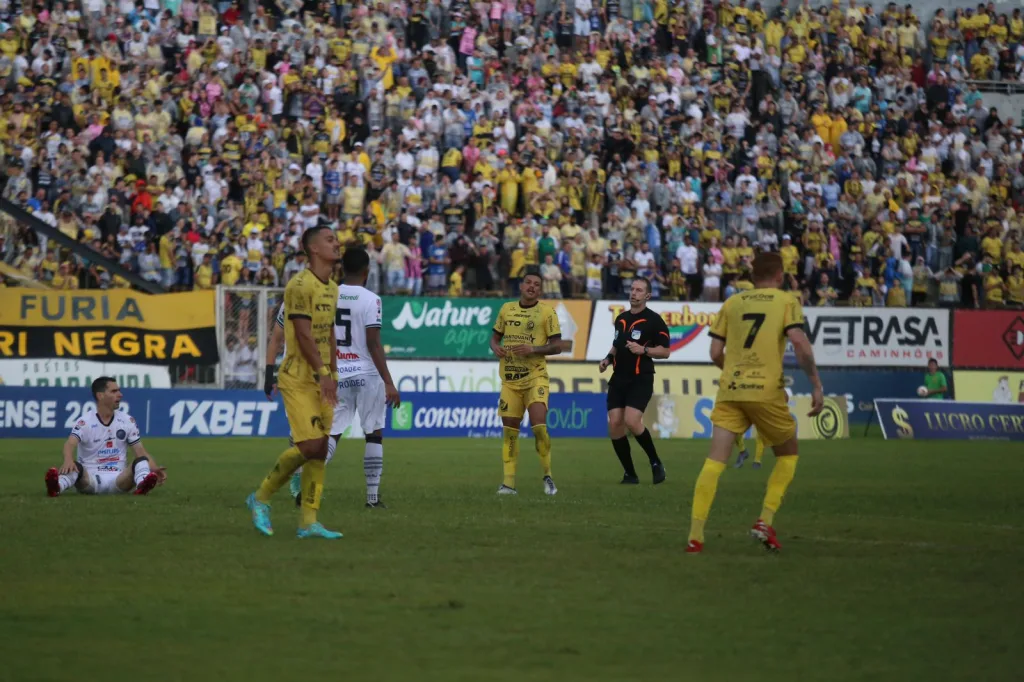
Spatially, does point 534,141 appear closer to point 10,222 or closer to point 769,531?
point 10,222

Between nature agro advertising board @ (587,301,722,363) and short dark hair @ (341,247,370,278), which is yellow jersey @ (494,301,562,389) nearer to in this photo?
short dark hair @ (341,247,370,278)

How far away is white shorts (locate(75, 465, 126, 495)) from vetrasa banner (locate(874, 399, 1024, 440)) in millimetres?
21813

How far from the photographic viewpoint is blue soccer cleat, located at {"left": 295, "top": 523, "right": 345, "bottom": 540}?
448 inches

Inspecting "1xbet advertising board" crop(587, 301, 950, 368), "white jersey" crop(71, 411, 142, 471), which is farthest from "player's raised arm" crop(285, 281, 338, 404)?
"1xbet advertising board" crop(587, 301, 950, 368)

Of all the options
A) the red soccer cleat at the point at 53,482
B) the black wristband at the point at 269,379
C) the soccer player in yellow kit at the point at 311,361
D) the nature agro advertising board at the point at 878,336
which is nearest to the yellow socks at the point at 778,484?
the soccer player in yellow kit at the point at 311,361

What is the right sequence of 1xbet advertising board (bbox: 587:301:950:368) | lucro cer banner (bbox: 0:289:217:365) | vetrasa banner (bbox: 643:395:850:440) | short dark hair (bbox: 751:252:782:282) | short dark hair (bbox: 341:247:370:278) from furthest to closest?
1xbet advertising board (bbox: 587:301:950:368)
vetrasa banner (bbox: 643:395:850:440)
lucro cer banner (bbox: 0:289:217:365)
short dark hair (bbox: 341:247:370:278)
short dark hair (bbox: 751:252:782:282)

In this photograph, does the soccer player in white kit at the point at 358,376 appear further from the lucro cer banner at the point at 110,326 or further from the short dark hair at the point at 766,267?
the lucro cer banner at the point at 110,326

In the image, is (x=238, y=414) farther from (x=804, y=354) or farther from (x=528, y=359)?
(x=804, y=354)

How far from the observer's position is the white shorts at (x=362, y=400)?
13.7 m

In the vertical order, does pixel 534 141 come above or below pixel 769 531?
above

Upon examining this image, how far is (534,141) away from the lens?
35.5 meters

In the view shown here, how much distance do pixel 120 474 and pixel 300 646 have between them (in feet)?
30.7

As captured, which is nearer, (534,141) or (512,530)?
(512,530)

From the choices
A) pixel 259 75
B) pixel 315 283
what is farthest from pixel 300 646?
pixel 259 75
